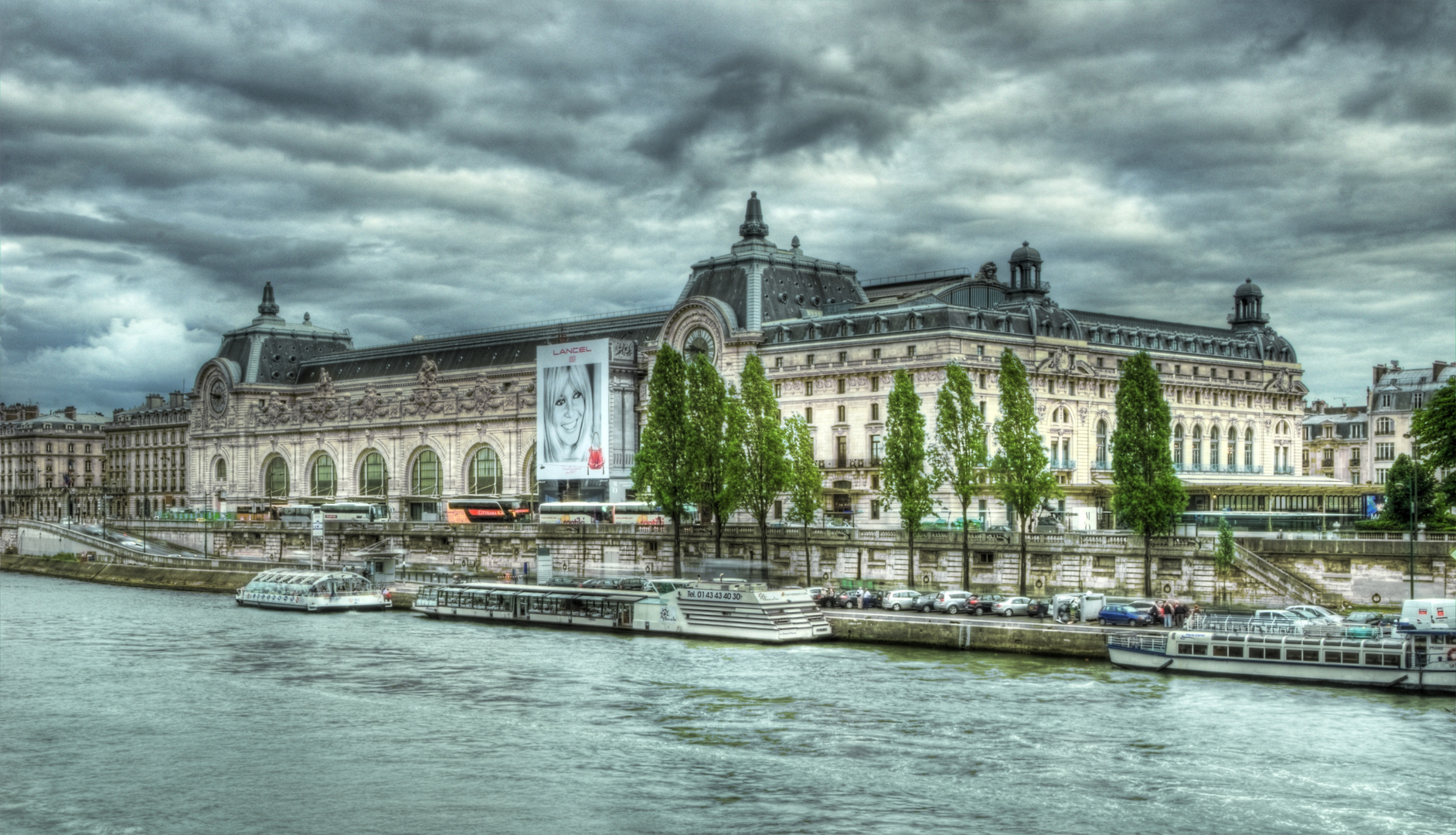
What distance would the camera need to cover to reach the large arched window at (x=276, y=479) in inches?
6235

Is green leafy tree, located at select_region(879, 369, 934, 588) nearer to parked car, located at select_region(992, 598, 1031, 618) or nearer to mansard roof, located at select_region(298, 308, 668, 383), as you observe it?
parked car, located at select_region(992, 598, 1031, 618)

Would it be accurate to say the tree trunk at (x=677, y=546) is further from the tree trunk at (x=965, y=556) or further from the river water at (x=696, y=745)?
the river water at (x=696, y=745)

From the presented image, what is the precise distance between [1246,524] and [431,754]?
59.6 metres

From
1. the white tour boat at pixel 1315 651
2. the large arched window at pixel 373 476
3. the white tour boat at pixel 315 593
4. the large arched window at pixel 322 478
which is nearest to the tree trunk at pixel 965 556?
the white tour boat at pixel 1315 651

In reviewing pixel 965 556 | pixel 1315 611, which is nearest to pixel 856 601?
pixel 965 556

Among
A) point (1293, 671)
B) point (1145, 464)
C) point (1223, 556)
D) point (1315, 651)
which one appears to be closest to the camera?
point (1315, 651)

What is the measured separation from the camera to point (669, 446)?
311 ft

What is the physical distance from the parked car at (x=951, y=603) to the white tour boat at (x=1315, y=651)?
11.7 m

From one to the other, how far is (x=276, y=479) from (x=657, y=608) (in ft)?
301

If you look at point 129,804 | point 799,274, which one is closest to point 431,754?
point 129,804

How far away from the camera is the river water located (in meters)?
39.8

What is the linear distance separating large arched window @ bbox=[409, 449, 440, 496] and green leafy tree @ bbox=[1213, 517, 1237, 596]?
79.5 m

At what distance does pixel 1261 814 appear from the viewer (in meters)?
39.6

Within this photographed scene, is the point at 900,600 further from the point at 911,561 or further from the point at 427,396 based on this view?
the point at 427,396
